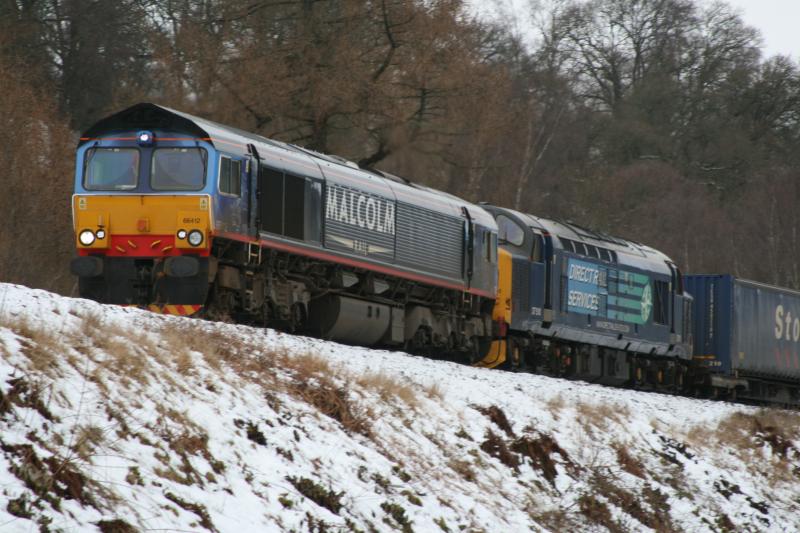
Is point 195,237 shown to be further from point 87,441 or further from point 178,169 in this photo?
point 87,441

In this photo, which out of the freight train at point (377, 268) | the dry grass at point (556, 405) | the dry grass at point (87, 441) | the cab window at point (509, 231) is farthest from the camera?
the cab window at point (509, 231)

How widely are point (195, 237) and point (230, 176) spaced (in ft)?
3.82

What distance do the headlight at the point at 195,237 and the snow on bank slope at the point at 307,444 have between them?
2.15m

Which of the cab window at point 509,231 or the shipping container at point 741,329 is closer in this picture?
the cab window at point 509,231

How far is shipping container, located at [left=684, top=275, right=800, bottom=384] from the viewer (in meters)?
32.7

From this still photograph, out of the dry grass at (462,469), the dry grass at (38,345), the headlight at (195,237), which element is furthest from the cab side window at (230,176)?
the dry grass at (38,345)

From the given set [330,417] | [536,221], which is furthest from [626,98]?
[330,417]

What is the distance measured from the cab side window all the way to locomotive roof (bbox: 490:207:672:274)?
31.8 feet

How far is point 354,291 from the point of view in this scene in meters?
22.4

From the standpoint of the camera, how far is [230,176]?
19000 millimetres

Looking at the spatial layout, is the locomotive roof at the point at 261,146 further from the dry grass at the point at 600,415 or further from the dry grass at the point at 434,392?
the dry grass at the point at 600,415

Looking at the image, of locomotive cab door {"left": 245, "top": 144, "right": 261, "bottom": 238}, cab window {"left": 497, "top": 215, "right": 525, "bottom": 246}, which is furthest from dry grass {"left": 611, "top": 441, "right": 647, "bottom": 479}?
cab window {"left": 497, "top": 215, "right": 525, "bottom": 246}

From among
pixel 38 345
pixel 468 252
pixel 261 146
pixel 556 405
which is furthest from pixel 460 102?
pixel 38 345

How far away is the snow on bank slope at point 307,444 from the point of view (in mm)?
9836
